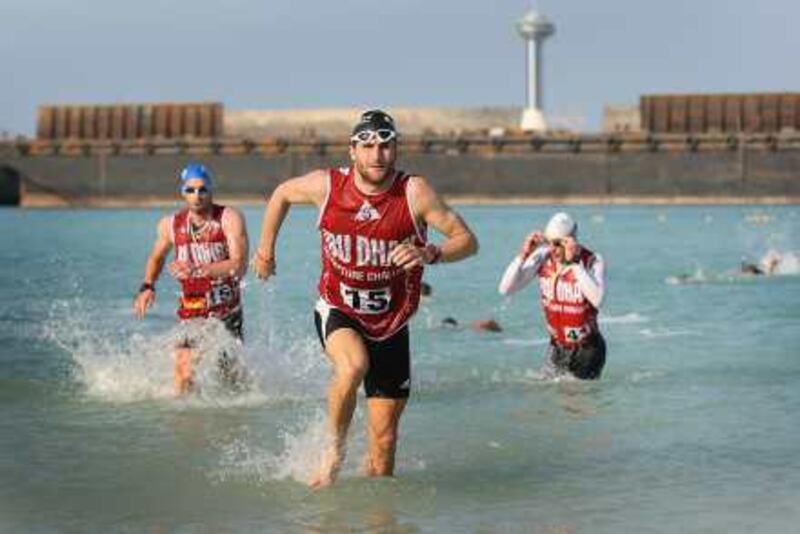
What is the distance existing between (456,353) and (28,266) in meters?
23.9

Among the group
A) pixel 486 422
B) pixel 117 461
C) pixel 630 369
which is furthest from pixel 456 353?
pixel 117 461

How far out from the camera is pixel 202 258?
1210 cm

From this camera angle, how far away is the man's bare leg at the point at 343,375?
8477 mm

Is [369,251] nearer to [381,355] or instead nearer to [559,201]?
[381,355]

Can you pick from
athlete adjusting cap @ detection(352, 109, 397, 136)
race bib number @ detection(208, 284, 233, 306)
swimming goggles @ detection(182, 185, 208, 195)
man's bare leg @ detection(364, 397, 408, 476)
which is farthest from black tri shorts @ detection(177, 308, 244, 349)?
athlete adjusting cap @ detection(352, 109, 397, 136)

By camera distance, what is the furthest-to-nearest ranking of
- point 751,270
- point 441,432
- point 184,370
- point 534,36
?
point 534,36 → point 751,270 → point 184,370 → point 441,432

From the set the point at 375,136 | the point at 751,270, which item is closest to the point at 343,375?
the point at 375,136

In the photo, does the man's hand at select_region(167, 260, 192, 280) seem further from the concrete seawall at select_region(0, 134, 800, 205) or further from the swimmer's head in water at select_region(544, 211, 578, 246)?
the concrete seawall at select_region(0, 134, 800, 205)

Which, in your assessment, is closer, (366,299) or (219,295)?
(366,299)

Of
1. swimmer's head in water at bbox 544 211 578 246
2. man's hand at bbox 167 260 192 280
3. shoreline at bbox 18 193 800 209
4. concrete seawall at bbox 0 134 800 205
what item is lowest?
man's hand at bbox 167 260 192 280

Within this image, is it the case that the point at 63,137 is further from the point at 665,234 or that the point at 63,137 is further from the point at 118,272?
the point at 118,272

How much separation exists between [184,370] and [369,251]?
467cm

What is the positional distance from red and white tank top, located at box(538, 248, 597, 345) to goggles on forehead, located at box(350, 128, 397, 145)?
4678mm

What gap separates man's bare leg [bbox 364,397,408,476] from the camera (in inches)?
351
